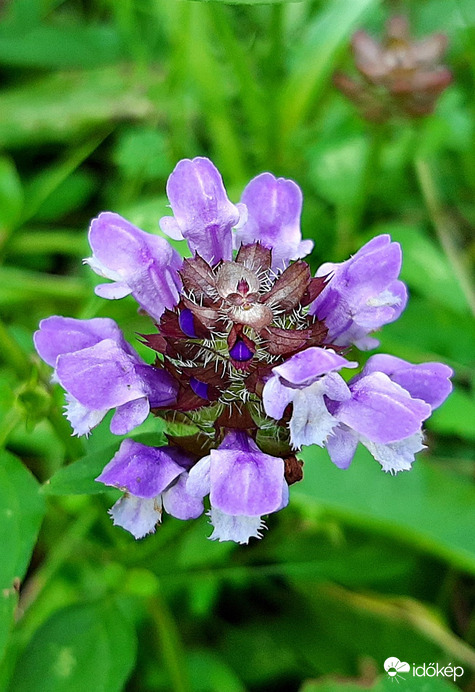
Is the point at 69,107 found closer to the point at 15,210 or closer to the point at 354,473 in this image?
the point at 15,210

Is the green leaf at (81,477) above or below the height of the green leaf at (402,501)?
above

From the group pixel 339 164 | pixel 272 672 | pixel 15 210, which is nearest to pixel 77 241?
pixel 15 210

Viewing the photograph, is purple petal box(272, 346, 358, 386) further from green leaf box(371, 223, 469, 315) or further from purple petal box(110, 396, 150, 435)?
green leaf box(371, 223, 469, 315)

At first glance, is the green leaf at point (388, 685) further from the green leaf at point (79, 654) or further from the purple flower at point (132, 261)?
the purple flower at point (132, 261)

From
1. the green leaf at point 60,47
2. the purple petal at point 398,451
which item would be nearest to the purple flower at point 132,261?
the purple petal at point 398,451

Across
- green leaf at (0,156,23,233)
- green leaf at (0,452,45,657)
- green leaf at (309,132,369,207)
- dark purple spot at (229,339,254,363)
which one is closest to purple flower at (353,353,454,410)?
dark purple spot at (229,339,254,363)

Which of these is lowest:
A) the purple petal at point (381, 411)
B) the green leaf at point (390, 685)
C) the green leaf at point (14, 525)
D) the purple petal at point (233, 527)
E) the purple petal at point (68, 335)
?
the green leaf at point (390, 685)

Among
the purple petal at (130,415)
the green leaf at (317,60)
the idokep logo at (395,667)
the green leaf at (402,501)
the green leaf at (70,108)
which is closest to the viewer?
the purple petal at (130,415)
